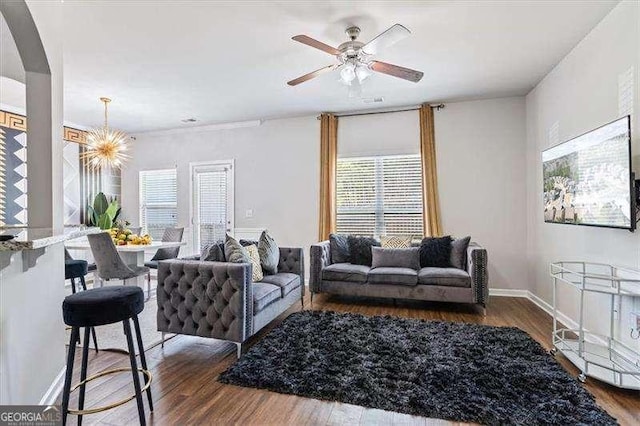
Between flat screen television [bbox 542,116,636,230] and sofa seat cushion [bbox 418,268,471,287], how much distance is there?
115 centimetres

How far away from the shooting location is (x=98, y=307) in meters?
1.76

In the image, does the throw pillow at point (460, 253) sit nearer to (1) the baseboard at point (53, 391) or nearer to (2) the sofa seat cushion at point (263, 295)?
(2) the sofa seat cushion at point (263, 295)

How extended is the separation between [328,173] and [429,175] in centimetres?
157

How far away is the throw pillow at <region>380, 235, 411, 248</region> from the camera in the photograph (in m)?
4.64

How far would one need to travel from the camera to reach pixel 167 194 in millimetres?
6594

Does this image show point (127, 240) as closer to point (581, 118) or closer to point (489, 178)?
point (489, 178)

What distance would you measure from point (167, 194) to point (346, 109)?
13.0 feet

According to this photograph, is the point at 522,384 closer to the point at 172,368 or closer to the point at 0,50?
the point at 172,368

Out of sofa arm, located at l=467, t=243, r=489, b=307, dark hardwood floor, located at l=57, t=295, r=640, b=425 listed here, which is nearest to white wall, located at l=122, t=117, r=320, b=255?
sofa arm, located at l=467, t=243, r=489, b=307

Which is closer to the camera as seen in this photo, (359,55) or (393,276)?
(359,55)

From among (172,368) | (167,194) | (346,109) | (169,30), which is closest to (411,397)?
(172,368)

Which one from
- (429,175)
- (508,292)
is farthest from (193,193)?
(508,292)

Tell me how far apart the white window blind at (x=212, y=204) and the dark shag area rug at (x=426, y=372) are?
3287 millimetres

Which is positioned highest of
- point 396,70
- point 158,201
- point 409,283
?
point 396,70
